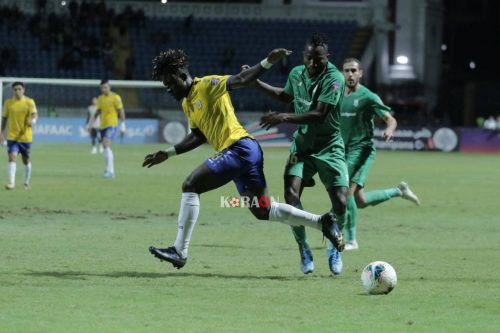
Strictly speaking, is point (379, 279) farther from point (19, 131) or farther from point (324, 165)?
point (19, 131)

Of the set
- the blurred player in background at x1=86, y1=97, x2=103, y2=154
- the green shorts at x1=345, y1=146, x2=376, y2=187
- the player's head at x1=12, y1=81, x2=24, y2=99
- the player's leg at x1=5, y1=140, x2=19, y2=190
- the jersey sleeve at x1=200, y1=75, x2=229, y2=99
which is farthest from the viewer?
the blurred player in background at x1=86, y1=97, x2=103, y2=154

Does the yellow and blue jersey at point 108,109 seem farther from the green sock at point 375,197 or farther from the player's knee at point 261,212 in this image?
the player's knee at point 261,212

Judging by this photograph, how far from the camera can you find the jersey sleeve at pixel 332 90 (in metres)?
10.5

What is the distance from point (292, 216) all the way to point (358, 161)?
3166mm

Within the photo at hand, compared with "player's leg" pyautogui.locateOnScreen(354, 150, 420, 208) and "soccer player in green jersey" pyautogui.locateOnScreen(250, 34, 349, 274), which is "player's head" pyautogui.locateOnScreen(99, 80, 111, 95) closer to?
"player's leg" pyautogui.locateOnScreen(354, 150, 420, 208)

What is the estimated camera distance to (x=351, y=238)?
13.3m

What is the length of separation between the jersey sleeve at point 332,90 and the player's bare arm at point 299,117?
47mm

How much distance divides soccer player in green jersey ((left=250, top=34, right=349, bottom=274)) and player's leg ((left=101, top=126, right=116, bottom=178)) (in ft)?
50.4

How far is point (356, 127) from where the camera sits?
44.3 ft

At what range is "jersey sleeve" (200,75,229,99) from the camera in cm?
1041

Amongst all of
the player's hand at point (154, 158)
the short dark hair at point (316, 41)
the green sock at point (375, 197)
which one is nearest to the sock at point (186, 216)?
the player's hand at point (154, 158)

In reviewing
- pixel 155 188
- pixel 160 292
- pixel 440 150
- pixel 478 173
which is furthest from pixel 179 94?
pixel 440 150

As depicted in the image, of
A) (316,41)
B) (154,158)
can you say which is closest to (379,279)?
(316,41)

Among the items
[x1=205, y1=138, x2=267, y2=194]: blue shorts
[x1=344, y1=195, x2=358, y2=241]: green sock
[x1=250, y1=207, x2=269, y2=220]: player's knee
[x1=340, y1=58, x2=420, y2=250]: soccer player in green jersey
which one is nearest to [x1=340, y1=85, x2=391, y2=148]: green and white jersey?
[x1=340, y1=58, x2=420, y2=250]: soccer player in green jersey
